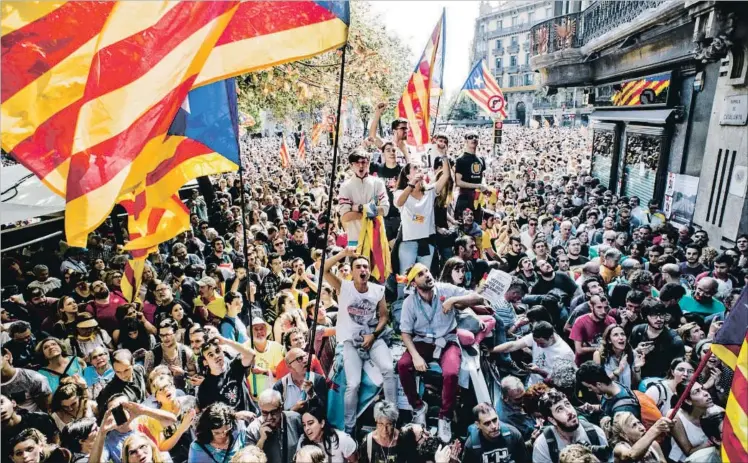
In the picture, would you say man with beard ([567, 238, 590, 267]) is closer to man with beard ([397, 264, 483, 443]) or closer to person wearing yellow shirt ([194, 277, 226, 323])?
man with beard ([397, 264, 483, 443])

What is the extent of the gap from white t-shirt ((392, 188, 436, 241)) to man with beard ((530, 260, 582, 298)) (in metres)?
1.64

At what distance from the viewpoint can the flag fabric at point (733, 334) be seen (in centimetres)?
331

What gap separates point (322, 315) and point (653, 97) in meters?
11.2

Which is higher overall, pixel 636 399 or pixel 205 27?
pixel 205 27

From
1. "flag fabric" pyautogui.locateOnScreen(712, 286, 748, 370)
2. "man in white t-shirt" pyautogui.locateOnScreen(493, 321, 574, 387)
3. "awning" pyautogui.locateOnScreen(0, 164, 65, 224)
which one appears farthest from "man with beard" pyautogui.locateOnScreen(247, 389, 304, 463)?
"awning" pyautogui.locateOnScreen(0, 164, 65, 224)

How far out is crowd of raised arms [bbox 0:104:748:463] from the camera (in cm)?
388

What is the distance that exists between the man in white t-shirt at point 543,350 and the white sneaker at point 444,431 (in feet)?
3.39

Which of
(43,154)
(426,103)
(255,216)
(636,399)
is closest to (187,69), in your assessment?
(43,154)

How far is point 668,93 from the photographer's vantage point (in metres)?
12.0

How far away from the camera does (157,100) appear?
10.6 ft

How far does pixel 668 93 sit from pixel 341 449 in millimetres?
11802

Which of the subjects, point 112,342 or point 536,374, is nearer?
point 536,374

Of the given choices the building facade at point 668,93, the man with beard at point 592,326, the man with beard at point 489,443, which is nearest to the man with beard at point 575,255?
the man with beard at point 592,326

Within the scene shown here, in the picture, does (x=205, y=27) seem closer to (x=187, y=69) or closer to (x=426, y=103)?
(x=187, y=69)
